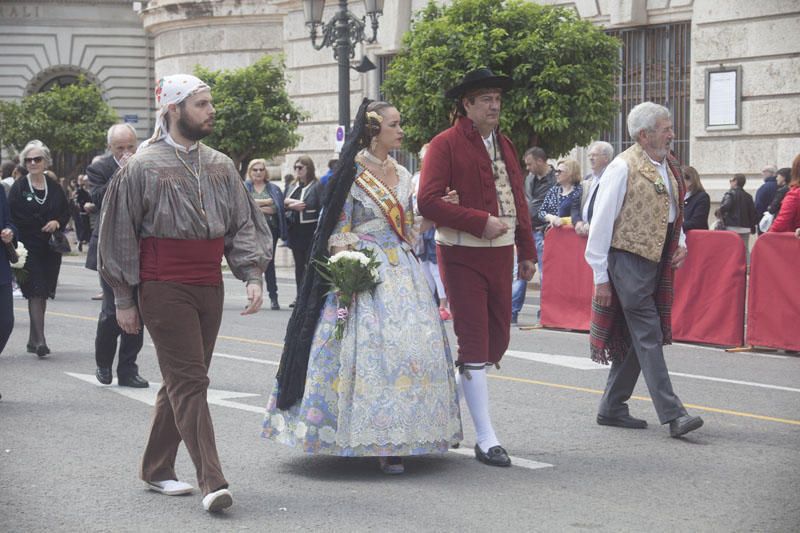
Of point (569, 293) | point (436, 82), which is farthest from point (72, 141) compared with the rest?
point (569, 293)

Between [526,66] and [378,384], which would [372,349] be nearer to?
[378,384]

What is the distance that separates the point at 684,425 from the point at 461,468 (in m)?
1.51

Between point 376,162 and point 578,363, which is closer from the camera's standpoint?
point 376,162

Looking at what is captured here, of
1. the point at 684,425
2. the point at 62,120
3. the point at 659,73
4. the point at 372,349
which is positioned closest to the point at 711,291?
the point at 684,425

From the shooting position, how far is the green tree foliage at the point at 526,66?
19969 millimetres

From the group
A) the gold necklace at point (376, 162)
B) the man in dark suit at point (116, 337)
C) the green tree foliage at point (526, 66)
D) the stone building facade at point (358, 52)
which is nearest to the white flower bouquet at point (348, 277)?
the gold necklace at point (376, 162)

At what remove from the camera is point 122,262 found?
607 cm

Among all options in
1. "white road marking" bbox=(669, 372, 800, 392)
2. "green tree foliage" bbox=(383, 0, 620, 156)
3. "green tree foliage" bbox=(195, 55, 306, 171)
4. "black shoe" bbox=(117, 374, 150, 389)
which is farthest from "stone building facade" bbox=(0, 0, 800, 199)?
"black shoe" bbox=(117, 374, 150, 389)

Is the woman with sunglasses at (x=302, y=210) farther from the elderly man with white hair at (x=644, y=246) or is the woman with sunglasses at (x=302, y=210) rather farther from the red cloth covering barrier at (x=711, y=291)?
the elderly man with white hair at (x=644, y=246)

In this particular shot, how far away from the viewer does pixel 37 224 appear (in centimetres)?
1241

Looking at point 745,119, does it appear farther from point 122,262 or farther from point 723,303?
point 122,262

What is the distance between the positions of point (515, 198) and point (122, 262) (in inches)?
93.0

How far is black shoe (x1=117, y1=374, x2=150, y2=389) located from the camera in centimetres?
994

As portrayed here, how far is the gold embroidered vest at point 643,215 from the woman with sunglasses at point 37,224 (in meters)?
5.91
